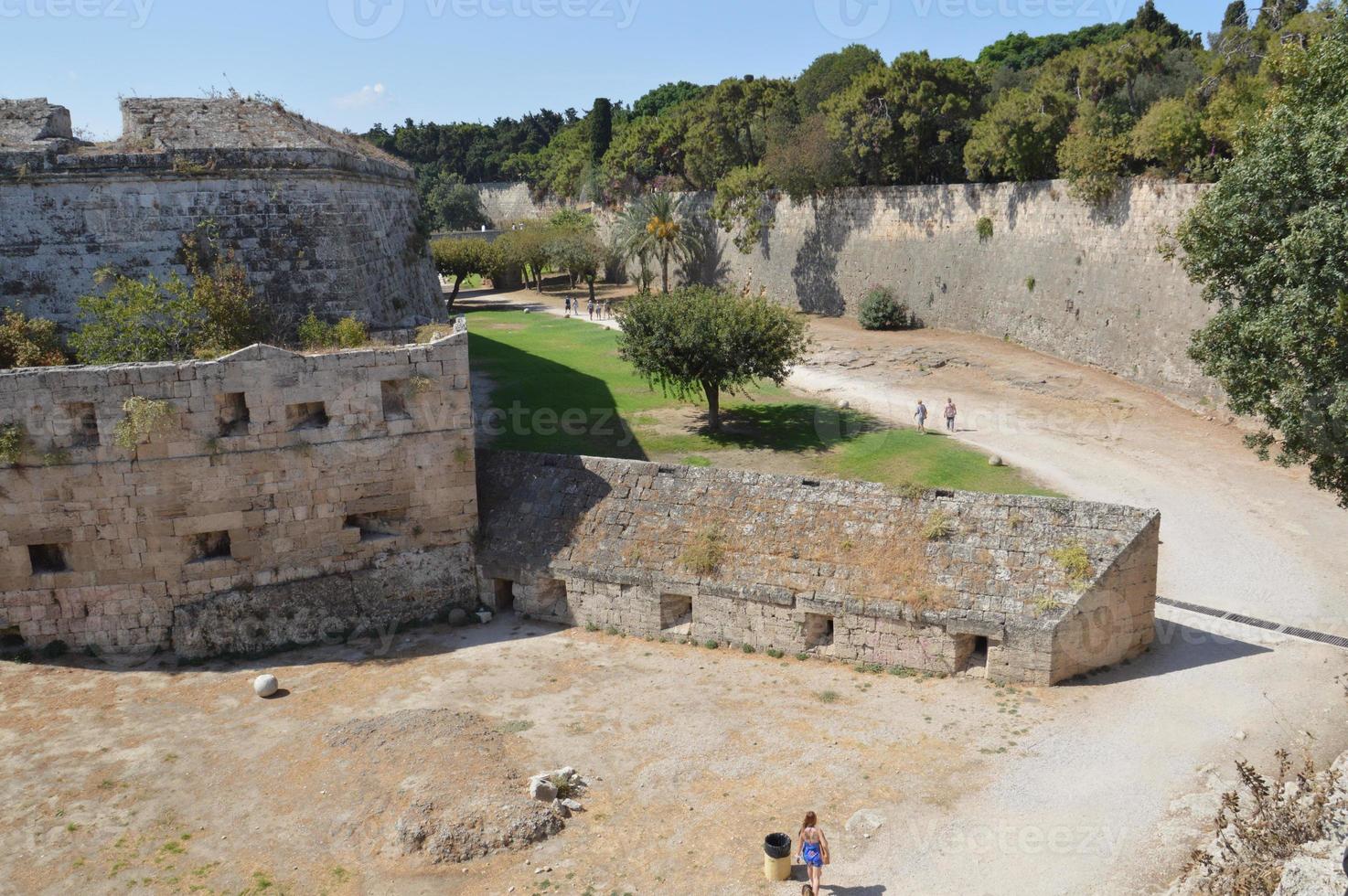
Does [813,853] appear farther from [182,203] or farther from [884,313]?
[884,313]

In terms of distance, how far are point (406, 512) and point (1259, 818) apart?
1174 cm

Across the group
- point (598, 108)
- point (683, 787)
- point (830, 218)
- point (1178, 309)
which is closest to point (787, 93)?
point (830, 218)

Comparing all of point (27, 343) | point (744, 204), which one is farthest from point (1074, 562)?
point (744, 204)

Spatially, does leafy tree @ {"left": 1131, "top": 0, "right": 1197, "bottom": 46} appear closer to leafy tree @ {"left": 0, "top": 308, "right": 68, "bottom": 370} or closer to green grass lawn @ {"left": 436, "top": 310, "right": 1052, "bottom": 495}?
green grass lawn @ {"left": 436, "top": 310, "right": 1052, "bottom": 495}

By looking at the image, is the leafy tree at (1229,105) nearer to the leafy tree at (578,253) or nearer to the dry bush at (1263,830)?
the dry bush at (1263,830)

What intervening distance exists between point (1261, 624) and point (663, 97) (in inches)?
3376

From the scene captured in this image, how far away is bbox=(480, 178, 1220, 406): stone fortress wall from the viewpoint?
2673cm

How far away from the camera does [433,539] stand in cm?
1559

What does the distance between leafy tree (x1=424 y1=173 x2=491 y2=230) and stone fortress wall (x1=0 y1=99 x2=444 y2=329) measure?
2103 inches

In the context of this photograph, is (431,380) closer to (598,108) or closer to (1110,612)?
(1110,612)

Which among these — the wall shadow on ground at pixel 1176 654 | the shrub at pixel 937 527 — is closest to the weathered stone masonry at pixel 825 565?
the shrub at pixel 937 527

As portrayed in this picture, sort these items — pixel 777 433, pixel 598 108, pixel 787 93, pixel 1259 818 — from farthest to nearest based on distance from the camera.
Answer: pixel 598 108
pixel 787 93
pixel 777 433
pixel 1259 818

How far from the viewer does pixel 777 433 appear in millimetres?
25016

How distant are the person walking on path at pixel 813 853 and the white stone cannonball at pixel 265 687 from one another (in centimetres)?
783
